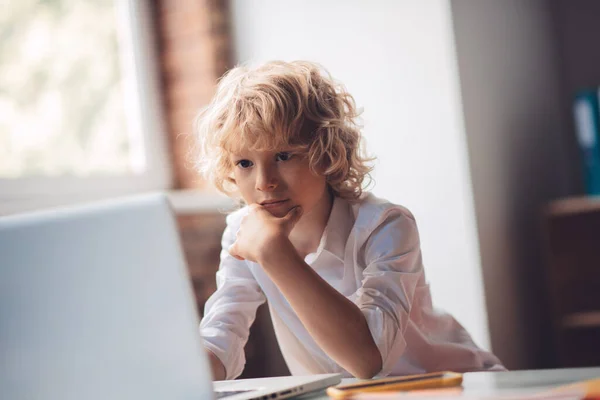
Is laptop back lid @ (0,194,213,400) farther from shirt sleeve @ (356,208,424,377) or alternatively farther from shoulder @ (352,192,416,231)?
shoulder @ (352,192,416,231)

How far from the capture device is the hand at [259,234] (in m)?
1.05

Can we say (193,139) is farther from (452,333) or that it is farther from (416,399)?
(416,399)

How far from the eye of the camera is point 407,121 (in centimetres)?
252

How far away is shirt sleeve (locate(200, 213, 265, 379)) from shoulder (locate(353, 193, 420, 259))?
0.24 m

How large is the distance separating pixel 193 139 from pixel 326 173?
1790mm

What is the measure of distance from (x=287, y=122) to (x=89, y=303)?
58 centimetres

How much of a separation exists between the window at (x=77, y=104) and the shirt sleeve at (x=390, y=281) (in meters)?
1.51

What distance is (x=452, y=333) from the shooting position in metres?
1.40

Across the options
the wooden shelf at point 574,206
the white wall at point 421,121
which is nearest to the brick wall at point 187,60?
the white wall at point 421,121

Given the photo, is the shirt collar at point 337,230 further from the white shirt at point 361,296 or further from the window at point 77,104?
the window at point 77,104

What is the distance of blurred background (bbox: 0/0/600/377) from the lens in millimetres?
2465

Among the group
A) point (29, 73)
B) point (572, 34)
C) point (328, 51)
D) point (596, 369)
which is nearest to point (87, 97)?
point (29, 73)

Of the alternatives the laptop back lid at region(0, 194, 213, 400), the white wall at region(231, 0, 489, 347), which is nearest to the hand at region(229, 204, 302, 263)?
the laptop back lid at region(0, 194, 213, 400)

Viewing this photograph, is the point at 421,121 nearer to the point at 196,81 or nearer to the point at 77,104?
the point at 196,81
